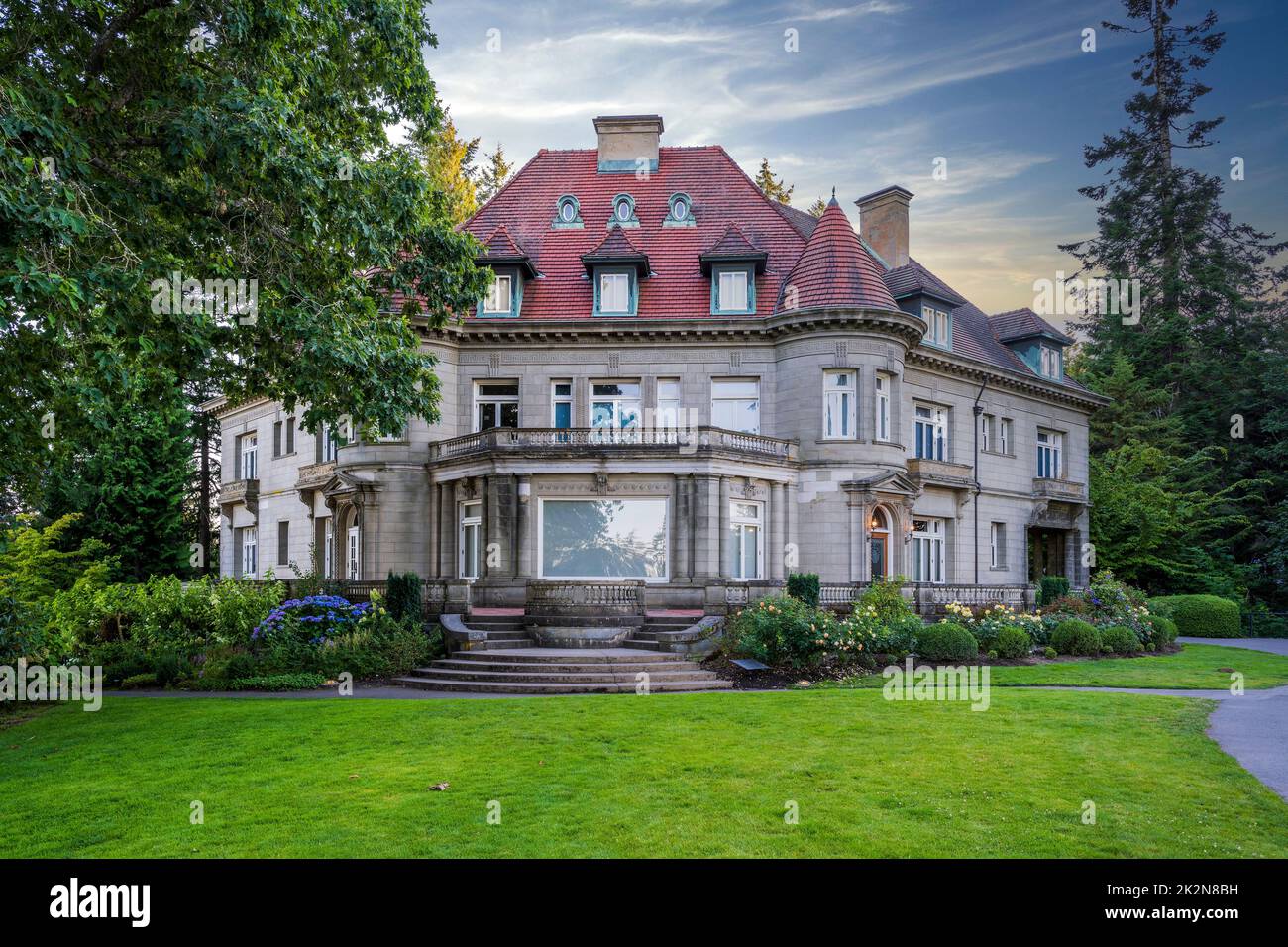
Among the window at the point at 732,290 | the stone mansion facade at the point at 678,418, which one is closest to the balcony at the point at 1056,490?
the stone mansion facade at the point at 678,418

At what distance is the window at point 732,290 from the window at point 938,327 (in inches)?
291

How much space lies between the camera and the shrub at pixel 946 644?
20.5 m

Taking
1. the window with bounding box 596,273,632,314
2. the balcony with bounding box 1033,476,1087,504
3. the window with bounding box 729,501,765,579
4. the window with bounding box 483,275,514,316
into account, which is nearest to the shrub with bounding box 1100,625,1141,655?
the window with bounding box 729,501,765,579

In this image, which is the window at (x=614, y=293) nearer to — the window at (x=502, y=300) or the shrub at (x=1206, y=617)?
the window at (x=502, y=300)

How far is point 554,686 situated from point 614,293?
53.9 ft

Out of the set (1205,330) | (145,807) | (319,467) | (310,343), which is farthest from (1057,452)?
(145,807)

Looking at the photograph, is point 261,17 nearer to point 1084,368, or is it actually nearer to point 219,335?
point 219,335

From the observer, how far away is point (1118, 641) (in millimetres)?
24094

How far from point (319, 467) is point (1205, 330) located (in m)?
47.2

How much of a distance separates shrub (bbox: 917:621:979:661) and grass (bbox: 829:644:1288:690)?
0.78 metres

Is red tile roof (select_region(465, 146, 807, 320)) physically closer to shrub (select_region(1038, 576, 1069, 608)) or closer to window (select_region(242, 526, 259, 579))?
shrub (select_region(1038, 576, 1069, 608))

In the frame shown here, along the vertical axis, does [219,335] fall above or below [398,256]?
below

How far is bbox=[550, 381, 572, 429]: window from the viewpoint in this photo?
29.7 m
